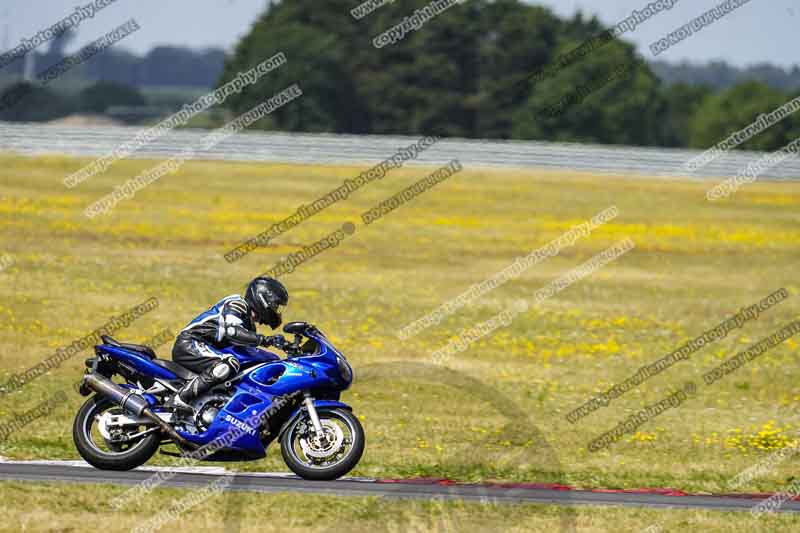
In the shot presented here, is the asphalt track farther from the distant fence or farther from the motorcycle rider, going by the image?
the distant fence

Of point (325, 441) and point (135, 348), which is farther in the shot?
point (135, 348)

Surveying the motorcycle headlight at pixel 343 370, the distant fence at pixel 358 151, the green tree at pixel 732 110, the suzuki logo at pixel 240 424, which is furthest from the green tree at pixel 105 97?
the motorcycle headlight at pixel 343 370

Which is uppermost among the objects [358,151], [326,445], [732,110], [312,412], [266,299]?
[358,151]

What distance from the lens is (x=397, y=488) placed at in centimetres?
1097

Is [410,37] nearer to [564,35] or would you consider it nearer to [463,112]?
[463,112]

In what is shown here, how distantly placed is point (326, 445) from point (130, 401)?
5.62ft

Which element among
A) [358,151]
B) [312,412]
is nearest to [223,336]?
[312,412]

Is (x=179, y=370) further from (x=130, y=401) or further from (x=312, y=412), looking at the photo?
(x=312, y=412)

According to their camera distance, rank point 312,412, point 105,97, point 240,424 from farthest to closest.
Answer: point 105,97, point 240,424, point 312,412

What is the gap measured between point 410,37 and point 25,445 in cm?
9144

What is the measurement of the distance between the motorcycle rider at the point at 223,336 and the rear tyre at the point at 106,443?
1.57 ft

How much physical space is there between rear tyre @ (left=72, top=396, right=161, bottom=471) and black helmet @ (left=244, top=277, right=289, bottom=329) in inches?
54.1

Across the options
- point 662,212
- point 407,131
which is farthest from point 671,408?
point 407,131

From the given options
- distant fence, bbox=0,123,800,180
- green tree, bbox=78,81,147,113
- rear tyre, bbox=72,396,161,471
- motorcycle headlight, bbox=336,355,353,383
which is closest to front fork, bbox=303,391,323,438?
motorcycle headlight, bbox=336,355,353,383
